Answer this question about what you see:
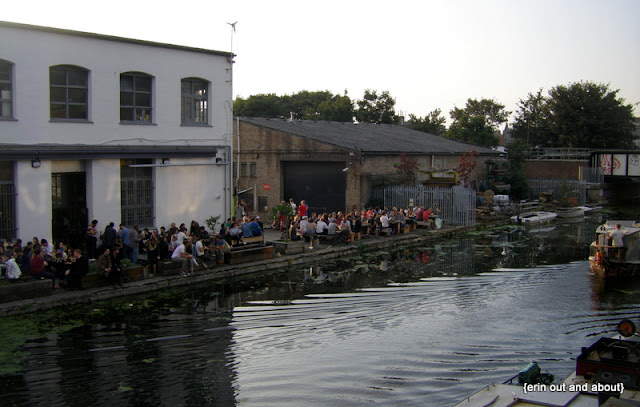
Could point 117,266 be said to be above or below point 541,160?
below

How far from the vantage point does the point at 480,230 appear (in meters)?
32.1

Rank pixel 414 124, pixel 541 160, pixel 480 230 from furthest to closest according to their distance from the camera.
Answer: pixel 414 124, pixel 541 160, pixel 480 230

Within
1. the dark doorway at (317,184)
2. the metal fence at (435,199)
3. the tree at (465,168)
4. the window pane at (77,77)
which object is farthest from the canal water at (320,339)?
the tree at (465,168)

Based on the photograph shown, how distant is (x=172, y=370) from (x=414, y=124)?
A: 197ft

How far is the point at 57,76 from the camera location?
61.6 feet

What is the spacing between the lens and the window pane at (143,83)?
827 inches

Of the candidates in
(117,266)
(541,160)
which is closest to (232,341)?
(117,266)

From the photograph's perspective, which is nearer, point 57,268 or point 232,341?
point 232,341

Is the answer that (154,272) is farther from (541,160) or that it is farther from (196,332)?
(541,160)

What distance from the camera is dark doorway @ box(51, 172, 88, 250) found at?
19.2 m

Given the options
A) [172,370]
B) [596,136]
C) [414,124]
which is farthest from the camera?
[414,124]

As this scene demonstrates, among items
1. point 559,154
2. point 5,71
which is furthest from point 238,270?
point 559,154

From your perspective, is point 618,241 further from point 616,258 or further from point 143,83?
point 143,83

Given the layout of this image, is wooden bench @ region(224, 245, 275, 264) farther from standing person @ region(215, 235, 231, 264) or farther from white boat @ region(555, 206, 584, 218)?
white boat @ region(555, 206, 584, 218)
